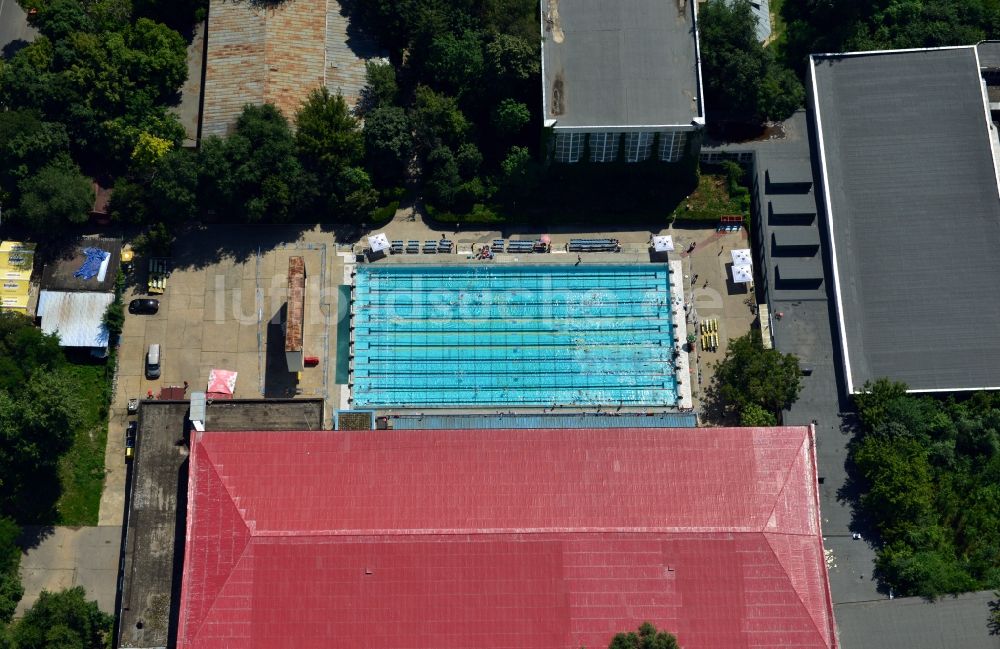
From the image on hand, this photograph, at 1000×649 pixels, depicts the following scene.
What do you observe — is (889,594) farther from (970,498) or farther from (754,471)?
(754,471)

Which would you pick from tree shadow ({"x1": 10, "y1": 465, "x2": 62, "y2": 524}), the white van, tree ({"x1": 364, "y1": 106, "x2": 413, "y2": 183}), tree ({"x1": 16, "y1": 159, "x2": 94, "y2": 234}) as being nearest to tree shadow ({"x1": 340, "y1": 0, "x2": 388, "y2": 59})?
tree ({"x1": 364, "y1": 106, "x2": 413, "y2": 183})

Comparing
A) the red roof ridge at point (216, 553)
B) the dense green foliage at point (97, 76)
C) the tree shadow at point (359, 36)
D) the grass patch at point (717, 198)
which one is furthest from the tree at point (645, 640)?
the dense green foliage at point (97, 76)

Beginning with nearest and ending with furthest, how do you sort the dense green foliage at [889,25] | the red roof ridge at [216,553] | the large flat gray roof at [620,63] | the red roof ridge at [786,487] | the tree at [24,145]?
1. the red roof ridge at [216,553]
2. the red roof ridge at [786,487]
3. the tree at [24,145]
4. the large flat gray roof at [620,63]
5. the dense green foliage at [889,25]

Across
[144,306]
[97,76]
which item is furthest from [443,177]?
[97,76]

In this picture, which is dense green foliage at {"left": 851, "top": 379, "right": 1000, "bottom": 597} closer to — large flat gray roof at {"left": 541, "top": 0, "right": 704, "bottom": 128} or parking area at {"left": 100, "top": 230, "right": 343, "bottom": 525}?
large flat gray roof at {"left": 541, "top": 0, "right": 704, "bottom": 128}

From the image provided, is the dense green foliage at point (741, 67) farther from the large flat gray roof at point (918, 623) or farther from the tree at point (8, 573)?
the tree at point (8, 573)
